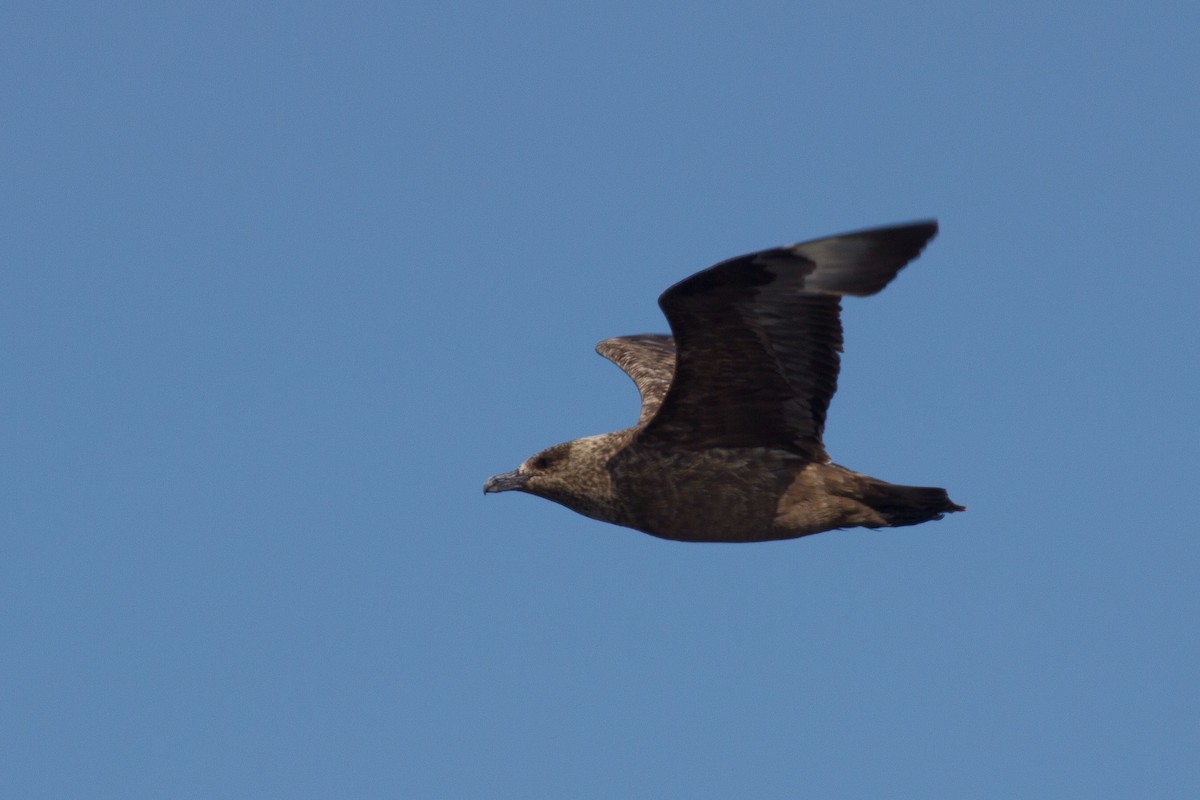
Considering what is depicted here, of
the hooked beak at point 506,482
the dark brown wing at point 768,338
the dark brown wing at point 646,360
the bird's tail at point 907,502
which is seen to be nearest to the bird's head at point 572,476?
the hooked beak at point 506,482

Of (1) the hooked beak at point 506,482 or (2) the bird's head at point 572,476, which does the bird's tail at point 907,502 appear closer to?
(2) the bird's head at point 572,476

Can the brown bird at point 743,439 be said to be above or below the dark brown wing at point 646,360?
below

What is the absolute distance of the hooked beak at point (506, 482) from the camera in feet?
36.9

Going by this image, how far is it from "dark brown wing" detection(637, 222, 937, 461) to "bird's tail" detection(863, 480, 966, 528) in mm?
365

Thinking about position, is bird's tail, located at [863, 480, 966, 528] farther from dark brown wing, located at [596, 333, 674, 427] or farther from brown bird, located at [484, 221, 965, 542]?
dark brown wing, located at [596, 333, 674, 427]

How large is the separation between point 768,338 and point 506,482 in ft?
7.96

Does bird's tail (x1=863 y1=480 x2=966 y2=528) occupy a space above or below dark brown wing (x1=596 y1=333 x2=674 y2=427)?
below

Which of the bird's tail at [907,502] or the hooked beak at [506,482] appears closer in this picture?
the bird's tail at [907,502]

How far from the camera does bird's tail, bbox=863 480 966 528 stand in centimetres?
Answer: 1006

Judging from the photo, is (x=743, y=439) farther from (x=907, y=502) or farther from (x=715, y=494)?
(x=907, y=502)

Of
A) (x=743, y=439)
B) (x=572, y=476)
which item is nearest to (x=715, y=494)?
(x=743, y=439)

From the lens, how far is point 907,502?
1011cm

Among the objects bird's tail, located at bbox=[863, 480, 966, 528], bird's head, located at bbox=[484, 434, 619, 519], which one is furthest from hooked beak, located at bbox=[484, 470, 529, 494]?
bird's tail, located at bbox=[863, 480, 966, 528]

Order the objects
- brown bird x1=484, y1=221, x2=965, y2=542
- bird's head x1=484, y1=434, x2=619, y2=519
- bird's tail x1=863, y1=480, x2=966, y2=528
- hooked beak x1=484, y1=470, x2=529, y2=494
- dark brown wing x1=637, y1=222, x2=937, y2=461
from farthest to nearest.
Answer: hooked beak x1=484, y1=470, x2=529, y2=494, bird's head x1=484, y1=434, x2=619, y2=519, bird's tail x1=863, y1=480, x2=966, y2=528, brown bird x1=484, y1=221, x2=965, y2=542, dark brown wing x1=637, y1=222, x2=937, y2=461
